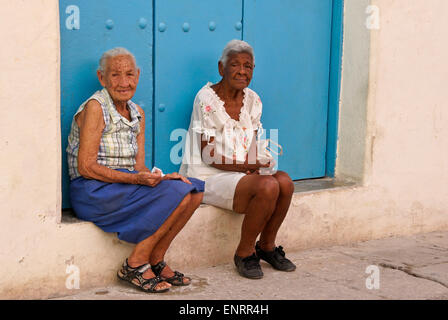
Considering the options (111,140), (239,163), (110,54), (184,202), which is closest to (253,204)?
(239,163)

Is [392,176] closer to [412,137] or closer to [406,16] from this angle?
[412,137]

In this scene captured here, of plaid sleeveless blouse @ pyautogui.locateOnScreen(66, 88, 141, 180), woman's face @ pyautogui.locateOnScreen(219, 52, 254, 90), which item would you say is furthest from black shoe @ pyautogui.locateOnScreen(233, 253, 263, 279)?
woman's face @ pyautogui.locateOnScreen(219, 52, 254, 90)

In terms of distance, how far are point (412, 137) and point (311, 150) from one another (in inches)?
32.0

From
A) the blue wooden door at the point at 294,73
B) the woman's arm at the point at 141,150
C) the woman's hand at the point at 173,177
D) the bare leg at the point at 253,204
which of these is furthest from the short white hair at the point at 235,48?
the woman's hand at the point at 173,177

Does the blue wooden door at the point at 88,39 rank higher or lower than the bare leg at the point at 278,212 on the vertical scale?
higher

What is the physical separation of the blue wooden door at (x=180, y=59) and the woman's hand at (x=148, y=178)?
66 cm

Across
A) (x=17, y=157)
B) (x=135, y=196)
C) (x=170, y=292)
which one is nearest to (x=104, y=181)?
(x=135, y=196)

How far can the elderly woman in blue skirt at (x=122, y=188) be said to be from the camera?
3.24 meters

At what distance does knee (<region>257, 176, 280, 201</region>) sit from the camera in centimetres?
353

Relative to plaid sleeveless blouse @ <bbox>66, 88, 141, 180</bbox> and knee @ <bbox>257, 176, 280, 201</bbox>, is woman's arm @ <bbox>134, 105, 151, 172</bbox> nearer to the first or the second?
plaid sleeveless blouse @ <bbox>66, 88, 141, 180</bbox>

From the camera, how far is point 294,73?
4.52 metres

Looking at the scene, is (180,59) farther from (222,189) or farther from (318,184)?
(318,184)

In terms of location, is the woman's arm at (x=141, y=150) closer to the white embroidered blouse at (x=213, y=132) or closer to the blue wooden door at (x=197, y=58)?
the blue wooden door at (x=197, y=58)

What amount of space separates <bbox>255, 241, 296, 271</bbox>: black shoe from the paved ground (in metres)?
0.04
